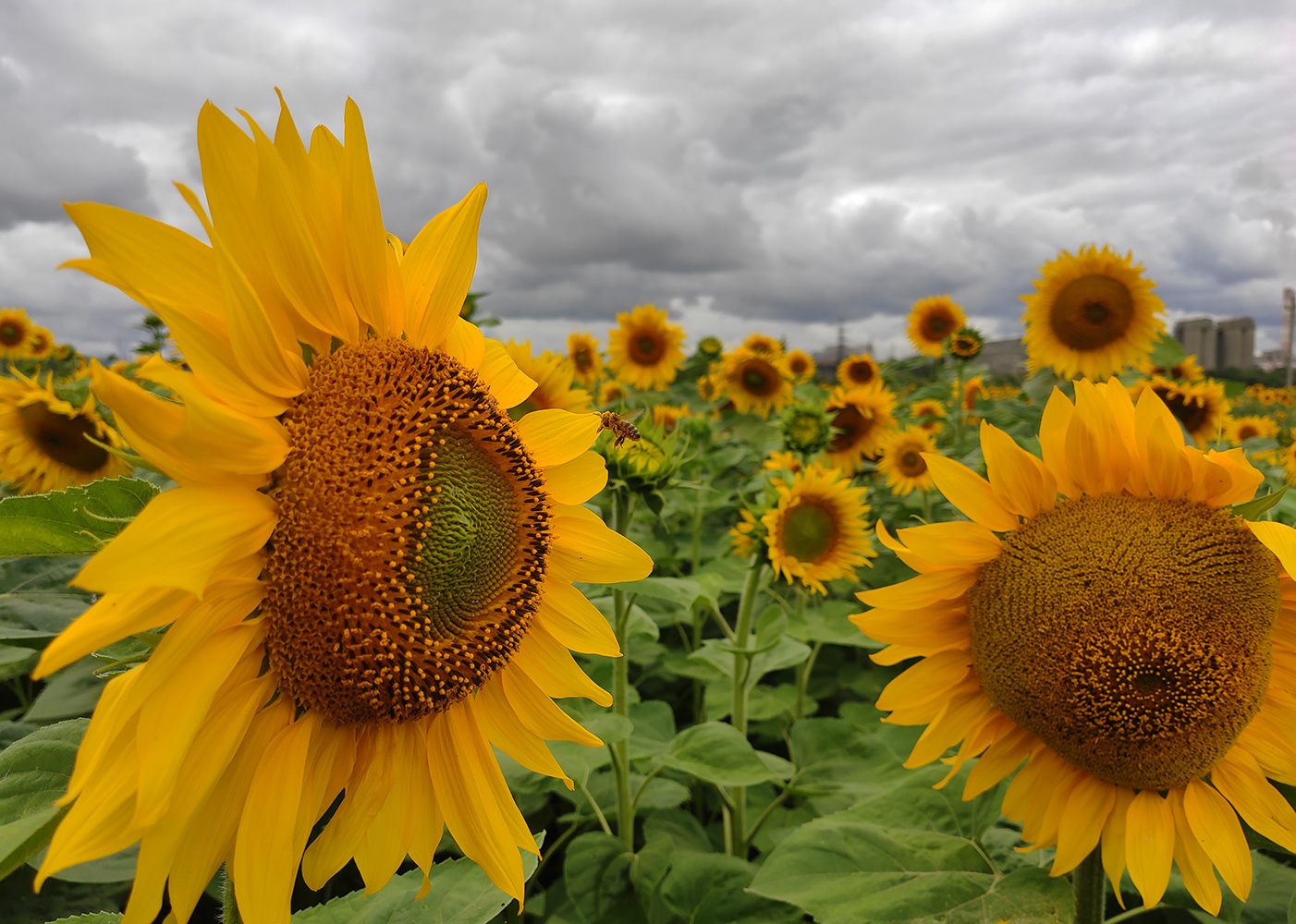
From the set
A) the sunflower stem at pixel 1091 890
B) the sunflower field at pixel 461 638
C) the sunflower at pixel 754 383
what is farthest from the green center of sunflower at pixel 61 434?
the sunflower at pixel 754 383

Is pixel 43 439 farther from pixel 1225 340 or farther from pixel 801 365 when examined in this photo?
pixel 1225 340

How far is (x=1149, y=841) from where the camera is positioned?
149 centimetres

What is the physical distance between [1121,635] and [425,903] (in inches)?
53.6

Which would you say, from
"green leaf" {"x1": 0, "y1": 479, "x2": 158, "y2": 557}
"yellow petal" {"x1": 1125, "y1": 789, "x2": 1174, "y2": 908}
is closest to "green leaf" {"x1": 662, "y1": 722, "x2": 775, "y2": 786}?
"yellow petal" {"x1": 1125, "y1": 789, "x2": 1174, "y2": 908}

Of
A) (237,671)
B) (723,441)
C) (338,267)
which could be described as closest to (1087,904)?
A: (237,671)

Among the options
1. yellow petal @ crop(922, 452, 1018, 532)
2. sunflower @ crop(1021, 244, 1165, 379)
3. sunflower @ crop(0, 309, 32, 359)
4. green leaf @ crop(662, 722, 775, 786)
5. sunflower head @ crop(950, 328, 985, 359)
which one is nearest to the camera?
yellow petal @ crop(922, 452, 1018, 532)

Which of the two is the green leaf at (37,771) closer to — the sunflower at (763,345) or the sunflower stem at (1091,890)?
the sunflower stem at (1091,890)

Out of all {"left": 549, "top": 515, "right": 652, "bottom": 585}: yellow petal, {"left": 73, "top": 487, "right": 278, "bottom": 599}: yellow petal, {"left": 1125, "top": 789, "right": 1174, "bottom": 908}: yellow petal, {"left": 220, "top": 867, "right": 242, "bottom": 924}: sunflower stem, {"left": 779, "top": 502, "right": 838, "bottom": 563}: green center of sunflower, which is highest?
{"left": 73, "top": 487, "right": 278, "bottom": 599}: yellow petal

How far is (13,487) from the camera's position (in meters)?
3.73

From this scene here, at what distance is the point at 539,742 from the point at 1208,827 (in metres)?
1.36

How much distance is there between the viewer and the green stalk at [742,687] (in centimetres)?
274

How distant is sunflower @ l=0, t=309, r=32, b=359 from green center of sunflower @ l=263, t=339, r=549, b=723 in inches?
444

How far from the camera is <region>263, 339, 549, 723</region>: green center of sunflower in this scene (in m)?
0.92

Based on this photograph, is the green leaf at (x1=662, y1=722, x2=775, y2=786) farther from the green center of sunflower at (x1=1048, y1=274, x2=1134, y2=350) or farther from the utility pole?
the utility pole
